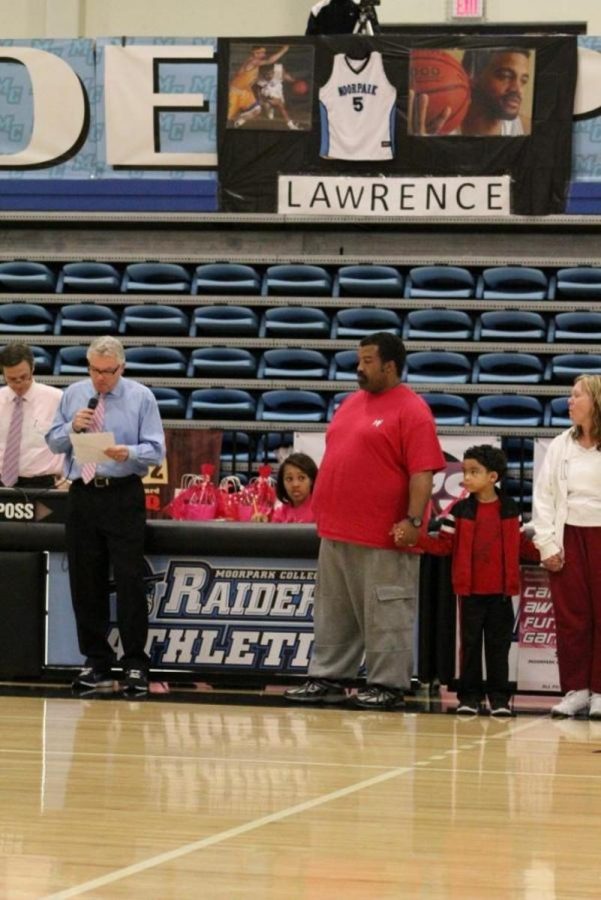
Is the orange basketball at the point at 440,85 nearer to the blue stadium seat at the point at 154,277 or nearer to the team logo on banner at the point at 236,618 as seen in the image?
the blue stadium seat at the point at 154,277

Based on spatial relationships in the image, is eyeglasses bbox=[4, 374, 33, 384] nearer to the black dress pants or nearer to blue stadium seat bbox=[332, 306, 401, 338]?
the black dress pants

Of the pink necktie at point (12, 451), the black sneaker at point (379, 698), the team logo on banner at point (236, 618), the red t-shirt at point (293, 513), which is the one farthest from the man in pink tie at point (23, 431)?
the black sneaker at point (379, 698)

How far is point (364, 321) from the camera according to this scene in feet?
46.4

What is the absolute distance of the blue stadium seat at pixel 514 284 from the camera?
1402 centimetres

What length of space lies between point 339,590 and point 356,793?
3.08m

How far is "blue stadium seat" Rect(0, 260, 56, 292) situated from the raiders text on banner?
2.28 meters

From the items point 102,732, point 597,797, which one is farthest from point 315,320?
point 597,797

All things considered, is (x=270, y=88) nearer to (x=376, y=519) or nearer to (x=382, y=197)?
(x=382, y=197)

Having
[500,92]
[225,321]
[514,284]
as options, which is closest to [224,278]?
[225,321]

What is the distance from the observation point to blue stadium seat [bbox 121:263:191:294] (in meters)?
14.6

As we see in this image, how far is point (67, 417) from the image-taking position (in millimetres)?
8430

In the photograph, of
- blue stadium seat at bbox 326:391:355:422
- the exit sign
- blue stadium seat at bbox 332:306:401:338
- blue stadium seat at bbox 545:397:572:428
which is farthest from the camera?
the exit sign

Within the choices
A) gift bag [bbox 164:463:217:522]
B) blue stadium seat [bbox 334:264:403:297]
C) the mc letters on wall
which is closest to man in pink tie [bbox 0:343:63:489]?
gift bag [bbox 164:463:217:522]

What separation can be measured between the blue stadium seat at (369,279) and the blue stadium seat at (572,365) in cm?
153
